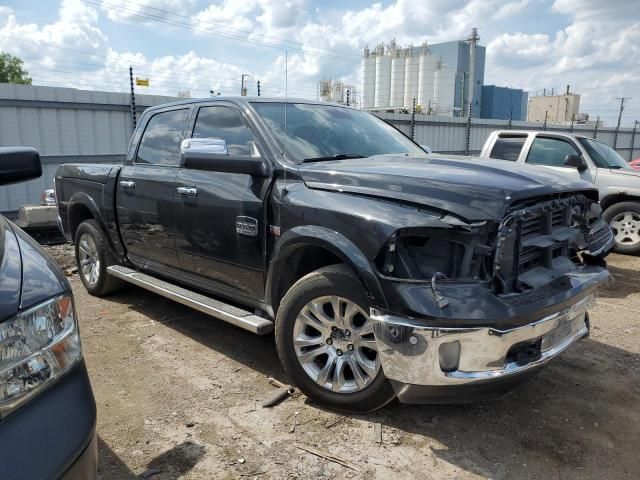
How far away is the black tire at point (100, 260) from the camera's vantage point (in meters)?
5.25

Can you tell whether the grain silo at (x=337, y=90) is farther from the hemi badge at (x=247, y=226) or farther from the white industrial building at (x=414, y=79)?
the white industrial building at (x=414, y=79)

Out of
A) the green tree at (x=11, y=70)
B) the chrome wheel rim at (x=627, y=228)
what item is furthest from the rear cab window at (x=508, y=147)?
the green tree at (x=11, y=70)

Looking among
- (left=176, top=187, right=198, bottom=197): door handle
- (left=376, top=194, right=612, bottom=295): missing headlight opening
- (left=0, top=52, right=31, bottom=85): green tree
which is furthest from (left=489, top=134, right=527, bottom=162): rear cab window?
(left=0, top=52, right=31, bottom=85): green tree

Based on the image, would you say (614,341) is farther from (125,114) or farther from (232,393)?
(125,114)

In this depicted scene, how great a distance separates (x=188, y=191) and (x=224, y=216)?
493 millimetres

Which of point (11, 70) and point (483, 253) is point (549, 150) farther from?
point (11, 70)

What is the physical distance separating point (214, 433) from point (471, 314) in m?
1.60

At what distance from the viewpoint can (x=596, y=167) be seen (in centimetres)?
780

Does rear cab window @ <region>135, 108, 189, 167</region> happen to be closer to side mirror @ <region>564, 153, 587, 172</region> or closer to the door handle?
the door handle

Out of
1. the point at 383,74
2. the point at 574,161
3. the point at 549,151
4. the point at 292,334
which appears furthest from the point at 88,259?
the point at 383,74

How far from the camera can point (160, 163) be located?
15.0 feet

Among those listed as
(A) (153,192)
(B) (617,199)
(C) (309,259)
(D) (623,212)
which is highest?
(A) (153,192)

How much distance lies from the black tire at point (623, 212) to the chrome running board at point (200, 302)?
251 inches

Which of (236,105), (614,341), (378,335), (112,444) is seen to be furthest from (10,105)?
(614,341)
